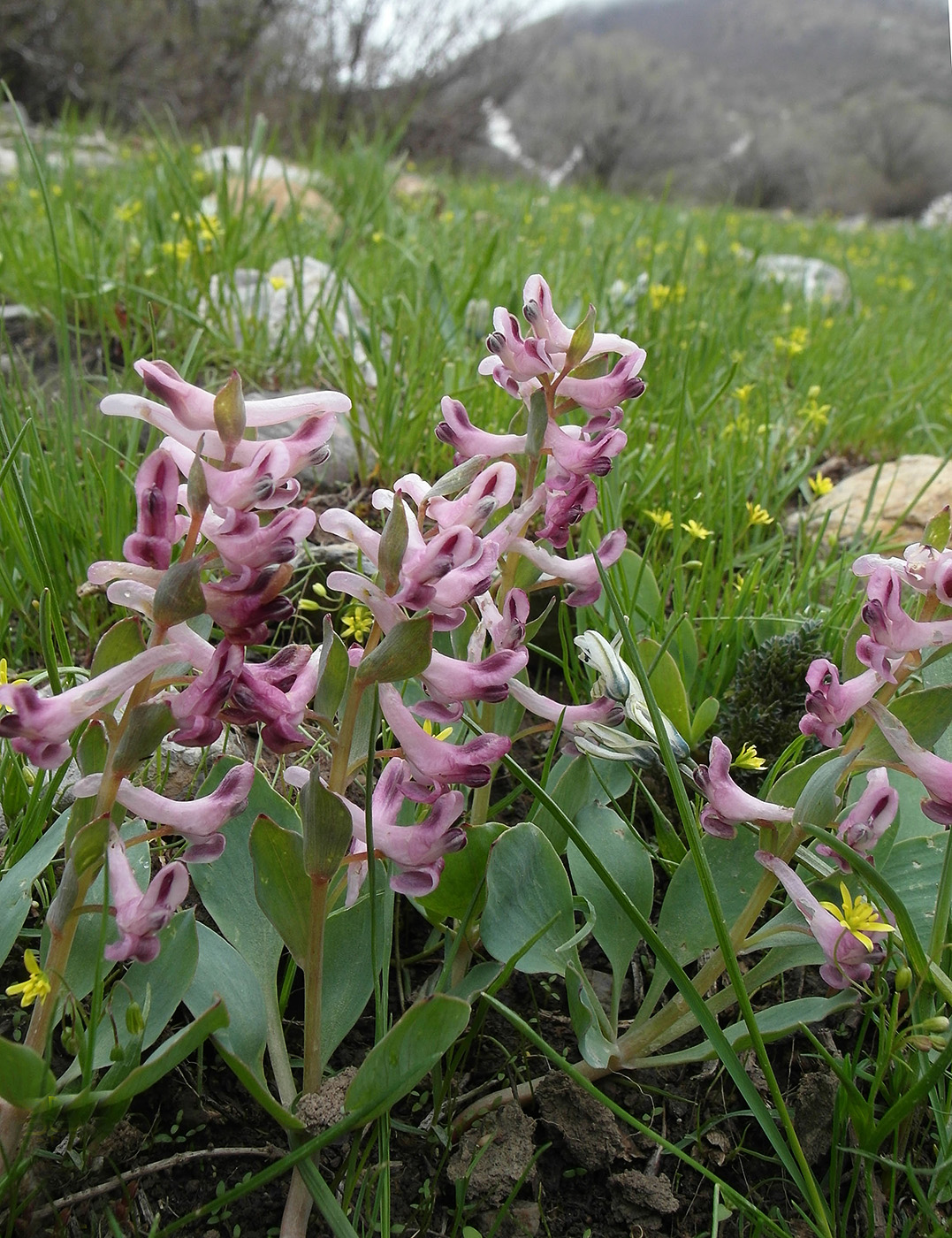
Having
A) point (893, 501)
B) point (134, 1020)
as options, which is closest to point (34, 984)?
point (134, 1020)

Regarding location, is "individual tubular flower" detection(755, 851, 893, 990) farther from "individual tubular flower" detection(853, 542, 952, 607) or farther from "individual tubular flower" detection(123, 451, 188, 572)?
"individual tubular flower" detection(123, 451, 188, 572)

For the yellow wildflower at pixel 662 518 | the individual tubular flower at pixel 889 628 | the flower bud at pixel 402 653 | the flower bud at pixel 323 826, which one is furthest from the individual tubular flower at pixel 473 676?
the yellow wildflower at pixel 662 518

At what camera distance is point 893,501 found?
2.48m

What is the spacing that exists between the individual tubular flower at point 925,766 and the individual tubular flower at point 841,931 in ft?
0.43

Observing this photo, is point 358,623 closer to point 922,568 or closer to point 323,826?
point 323,826

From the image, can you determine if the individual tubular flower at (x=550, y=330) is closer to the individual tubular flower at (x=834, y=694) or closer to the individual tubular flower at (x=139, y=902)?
the individual tubular flower at (x=834, y=694)

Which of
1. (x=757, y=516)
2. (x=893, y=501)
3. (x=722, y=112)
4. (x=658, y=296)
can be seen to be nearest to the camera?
(x=757, y=516)

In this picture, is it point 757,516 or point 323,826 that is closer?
point 323,826

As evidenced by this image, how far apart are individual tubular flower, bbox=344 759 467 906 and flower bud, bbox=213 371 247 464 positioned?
0.34 meters

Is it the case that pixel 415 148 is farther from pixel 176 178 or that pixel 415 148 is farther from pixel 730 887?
pixel 730 887

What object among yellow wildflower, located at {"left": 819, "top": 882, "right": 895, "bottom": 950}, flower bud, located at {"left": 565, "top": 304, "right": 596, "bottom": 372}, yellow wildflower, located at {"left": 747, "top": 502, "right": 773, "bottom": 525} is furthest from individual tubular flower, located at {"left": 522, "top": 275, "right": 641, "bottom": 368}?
yellow wildflower, located at {"left": 747, "top": 502, "right": 773, "bottom": 525}

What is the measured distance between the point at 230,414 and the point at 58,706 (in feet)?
0.96

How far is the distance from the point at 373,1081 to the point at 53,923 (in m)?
0.34

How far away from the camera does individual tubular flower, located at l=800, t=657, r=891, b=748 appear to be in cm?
99
